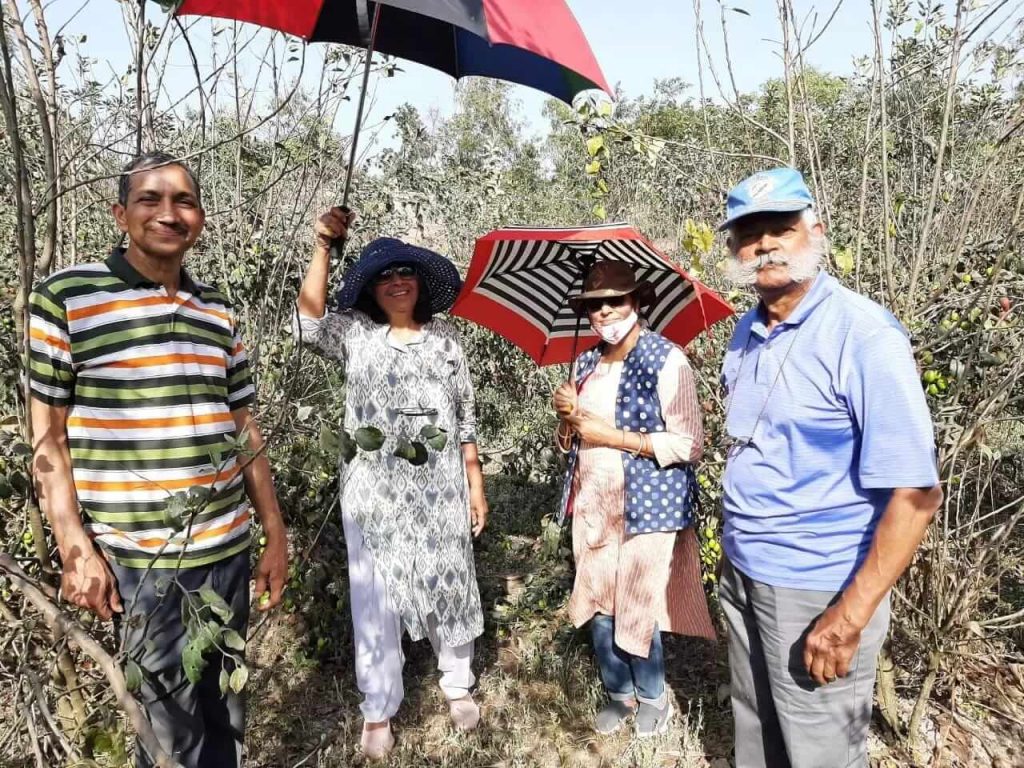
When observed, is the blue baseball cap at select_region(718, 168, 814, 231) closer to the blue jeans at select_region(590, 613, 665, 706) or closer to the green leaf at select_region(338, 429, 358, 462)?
the green leaf at select_region(338, 429, 358, 462)

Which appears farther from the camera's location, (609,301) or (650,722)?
(650,722)

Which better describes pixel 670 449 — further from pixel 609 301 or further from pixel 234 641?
pixel 234 641

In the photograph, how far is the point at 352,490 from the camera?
248 cm

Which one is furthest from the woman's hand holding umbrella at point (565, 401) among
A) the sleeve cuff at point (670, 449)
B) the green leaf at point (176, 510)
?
the green leaf at point (176, 510)

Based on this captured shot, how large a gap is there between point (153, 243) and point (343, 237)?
1.64 ft

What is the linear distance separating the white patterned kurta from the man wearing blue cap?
106 centimetres

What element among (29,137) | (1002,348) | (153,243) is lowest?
(1002,348)

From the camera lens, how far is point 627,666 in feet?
8.64

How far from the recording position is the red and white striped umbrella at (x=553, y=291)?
7.61 ft

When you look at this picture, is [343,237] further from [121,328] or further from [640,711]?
[640,711]

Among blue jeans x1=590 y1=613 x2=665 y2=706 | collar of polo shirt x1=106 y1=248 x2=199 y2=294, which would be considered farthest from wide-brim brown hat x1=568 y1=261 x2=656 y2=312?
collar of polo shirt x1=106 y1=248 x2=199 y2=294

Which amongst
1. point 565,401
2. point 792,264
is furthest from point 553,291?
point 792,264

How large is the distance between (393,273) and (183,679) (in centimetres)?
135

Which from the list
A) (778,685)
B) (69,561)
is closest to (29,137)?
(69,561)
